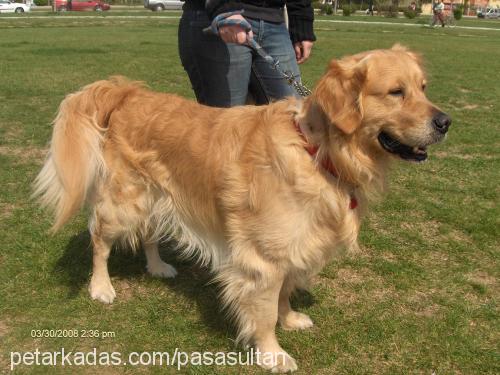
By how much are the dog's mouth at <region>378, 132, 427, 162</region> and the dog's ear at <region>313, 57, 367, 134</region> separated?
0.19 metres

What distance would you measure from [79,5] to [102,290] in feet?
180

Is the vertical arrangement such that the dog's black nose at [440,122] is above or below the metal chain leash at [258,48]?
below

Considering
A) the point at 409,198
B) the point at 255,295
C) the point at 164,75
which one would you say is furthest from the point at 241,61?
the point at 164,75

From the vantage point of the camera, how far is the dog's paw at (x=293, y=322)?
11.9ft

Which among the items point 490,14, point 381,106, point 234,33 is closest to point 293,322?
point 381,106

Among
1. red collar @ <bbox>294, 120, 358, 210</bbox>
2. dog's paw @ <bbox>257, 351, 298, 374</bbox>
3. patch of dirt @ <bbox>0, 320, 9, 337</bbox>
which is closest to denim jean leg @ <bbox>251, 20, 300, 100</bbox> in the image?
red collar @ <bbox>294, 120, 358, 210</bbox>

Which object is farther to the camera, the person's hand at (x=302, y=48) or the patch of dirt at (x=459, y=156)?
the patch of dirt at (x=459, y=156)

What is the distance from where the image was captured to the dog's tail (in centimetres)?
365

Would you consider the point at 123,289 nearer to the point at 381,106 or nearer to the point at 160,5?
the point at 381,106

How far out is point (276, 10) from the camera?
3771 millimetres

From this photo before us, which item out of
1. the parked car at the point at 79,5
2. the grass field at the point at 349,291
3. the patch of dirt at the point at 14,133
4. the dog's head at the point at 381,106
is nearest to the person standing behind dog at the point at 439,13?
the parked car at the point at 79,5

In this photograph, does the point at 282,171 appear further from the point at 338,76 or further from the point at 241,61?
the point at 241,61

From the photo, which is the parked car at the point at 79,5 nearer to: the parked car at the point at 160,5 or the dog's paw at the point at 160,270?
the parked car at the point at 160,5

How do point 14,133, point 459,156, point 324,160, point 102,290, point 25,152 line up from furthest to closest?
point 14,133 → point 459,156 → point 25,152 → point 102,290 → point 324,160
